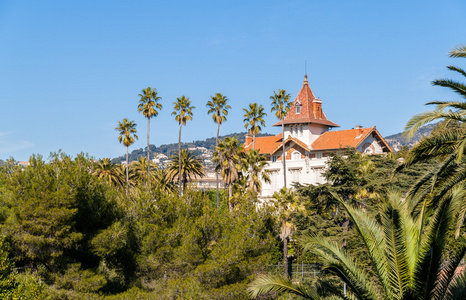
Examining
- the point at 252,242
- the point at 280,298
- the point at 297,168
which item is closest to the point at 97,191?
the point at 252,242

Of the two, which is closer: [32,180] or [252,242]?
[32,180]

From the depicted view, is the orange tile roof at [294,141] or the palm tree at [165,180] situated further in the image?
the palm tree at [165,180]

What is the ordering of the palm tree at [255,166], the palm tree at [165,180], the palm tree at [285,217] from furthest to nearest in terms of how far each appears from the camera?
the palm tree at [165,180]
the palm tree at [255,166]
the palm tree at [285,217]

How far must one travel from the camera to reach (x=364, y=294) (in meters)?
10.3

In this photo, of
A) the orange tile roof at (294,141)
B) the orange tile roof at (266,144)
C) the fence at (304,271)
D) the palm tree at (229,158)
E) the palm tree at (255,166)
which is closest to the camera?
the fence at (304,271)

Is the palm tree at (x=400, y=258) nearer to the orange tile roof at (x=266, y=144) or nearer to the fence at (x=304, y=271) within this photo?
the fence at (x=304, y=271)

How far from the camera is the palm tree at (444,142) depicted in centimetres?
1145

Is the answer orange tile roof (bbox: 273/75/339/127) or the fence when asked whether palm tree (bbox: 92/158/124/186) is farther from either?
the fence

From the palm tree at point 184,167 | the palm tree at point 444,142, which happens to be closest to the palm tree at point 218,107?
the palm tree at point 184,167

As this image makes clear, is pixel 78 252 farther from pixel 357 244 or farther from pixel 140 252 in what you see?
pixel 357 244

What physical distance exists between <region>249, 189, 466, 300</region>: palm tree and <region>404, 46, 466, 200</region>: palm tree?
5.56 ft

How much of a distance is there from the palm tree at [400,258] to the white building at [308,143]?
1721 inches

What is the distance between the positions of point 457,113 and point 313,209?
22.9 m

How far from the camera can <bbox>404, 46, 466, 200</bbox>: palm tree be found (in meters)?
11.5
